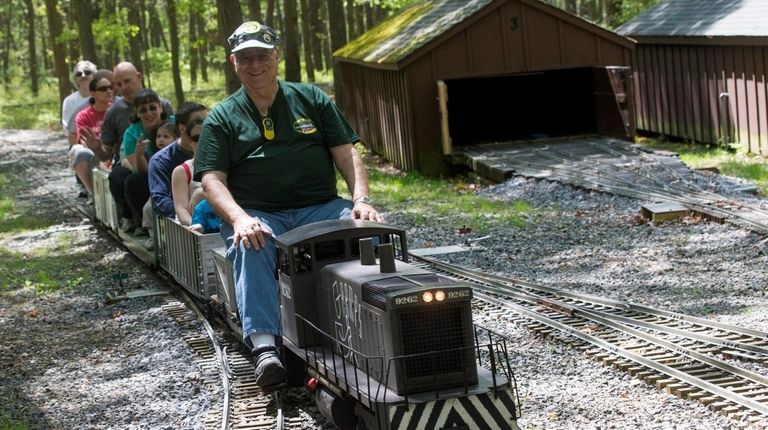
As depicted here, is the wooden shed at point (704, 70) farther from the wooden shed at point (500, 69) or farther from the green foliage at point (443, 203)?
the green foliage at point (443, 203)

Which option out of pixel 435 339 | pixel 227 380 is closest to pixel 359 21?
pixel 227 380

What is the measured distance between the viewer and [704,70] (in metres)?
25.0

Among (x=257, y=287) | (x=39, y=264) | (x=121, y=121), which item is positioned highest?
(x=121, y=121)

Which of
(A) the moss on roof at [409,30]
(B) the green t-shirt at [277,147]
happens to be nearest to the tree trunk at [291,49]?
(A) the moss on roof at [409,30]

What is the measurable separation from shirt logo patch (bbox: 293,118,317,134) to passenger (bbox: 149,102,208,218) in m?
3.67

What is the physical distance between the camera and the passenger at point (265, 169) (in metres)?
7.36

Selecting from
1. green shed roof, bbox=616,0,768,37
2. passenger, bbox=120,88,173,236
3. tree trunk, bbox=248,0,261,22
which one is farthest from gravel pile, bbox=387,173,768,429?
tree trunk, bbox=248,0,261,22

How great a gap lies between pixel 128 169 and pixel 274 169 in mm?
6893

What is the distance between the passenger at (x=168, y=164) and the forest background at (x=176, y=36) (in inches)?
337

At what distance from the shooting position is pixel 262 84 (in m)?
7.60

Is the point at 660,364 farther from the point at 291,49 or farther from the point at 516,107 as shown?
the point at 291,49

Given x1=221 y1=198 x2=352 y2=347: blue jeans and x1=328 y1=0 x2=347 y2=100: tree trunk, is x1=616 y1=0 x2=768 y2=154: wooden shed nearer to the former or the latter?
x1=328 y1=0 x2=347 y2=100: tree trunk

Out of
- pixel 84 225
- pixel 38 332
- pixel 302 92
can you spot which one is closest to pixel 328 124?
pixel 302 92

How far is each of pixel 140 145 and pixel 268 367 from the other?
685 centimetres
